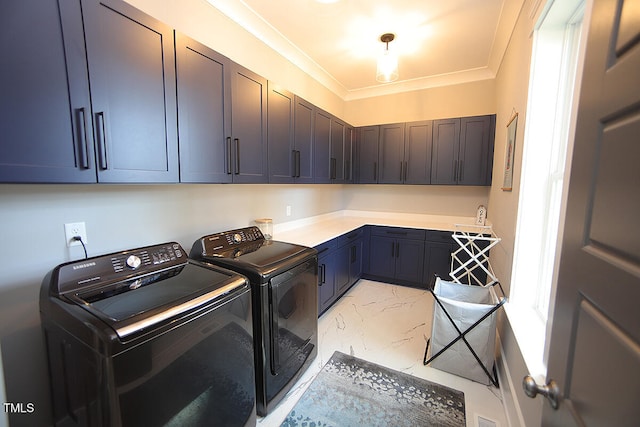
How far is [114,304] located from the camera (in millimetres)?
1057

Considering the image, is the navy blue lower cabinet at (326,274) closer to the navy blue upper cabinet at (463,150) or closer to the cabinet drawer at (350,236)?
the cabinet drawer at (350,236)

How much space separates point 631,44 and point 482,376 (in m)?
2.17

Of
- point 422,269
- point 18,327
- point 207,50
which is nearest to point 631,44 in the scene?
point 207,50

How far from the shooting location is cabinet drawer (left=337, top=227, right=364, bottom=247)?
3033mm

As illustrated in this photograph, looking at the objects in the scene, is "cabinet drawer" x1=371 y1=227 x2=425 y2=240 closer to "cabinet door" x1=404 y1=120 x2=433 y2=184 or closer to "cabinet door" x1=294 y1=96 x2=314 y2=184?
"cabinet door" x1=404 y1=120 x2=433 y2=184

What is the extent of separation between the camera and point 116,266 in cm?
130

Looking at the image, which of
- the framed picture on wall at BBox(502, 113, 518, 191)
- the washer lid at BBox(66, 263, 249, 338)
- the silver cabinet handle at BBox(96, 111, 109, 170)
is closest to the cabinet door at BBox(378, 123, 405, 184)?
the framed picture on wall at BBox(502, 113, 518, 191)

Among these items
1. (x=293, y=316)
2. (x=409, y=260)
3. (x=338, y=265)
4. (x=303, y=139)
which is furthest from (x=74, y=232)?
(x=409, y=260)

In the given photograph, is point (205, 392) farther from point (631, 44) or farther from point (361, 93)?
point (361, 93)

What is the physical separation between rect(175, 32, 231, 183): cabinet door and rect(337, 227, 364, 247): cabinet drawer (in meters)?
1.62

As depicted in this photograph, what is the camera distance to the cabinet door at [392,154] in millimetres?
3695

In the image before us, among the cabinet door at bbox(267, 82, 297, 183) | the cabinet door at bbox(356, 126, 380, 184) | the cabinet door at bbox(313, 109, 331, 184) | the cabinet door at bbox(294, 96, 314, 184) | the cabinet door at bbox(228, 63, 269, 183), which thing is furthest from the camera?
the cabinet door at bbox(356, 126, 380, 184)

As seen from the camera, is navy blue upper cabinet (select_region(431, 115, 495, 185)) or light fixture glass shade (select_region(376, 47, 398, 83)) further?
navy blue upper cabinet (select_region(431, 115, 495, 185))

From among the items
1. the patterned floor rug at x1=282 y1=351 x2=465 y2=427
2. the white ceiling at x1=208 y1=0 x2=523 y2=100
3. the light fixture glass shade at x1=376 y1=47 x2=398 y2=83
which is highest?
the white ceiling at x1=208 y1=0 x2=523 y2=100
